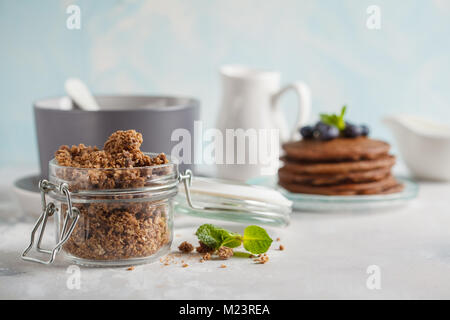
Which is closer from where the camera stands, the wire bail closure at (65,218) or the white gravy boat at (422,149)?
the wire bail closure at (65,218)

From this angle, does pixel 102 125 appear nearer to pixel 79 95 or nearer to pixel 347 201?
pixel 79 95

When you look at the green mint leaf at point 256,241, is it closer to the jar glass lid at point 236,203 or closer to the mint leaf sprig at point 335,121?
the jar glass lid at point 236,203

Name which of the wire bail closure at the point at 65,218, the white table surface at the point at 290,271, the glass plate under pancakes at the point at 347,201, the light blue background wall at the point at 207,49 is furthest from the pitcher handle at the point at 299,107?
the wire bail closure at the point at 65,218

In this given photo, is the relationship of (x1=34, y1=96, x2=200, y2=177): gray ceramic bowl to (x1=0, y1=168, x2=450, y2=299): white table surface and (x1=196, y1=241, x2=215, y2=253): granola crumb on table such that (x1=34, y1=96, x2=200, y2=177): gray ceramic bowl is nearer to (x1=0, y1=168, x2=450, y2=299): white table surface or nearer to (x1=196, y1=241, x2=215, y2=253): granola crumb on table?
(x1=0, y1=168, x2=450, y2=299): white table surface

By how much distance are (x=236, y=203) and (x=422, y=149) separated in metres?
0.95

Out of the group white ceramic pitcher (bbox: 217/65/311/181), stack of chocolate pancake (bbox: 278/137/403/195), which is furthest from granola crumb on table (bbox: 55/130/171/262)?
white ceramic pitcher (bbox: 217/65/311/181)

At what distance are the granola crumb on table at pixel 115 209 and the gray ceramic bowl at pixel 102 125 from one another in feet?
0.91

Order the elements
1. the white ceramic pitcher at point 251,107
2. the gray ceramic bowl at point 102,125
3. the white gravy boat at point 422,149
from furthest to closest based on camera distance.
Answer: the white gravy boat at point 422,149 → the white ceramic pitcher at point 251,107 → the gray ceramic bowl at point 102,125

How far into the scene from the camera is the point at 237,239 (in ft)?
3.63

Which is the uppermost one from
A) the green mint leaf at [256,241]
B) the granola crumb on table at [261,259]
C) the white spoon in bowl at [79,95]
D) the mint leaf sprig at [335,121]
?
the white spoon in bowl at [79,95]

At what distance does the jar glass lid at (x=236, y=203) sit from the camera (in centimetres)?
118
